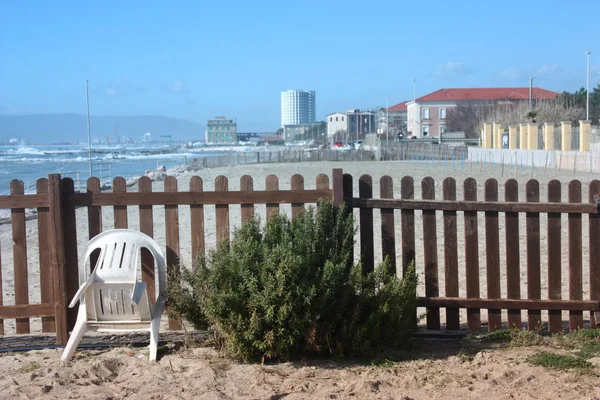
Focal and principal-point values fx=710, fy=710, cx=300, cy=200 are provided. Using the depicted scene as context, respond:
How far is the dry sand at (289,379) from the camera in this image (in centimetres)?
443

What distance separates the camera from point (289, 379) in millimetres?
4766

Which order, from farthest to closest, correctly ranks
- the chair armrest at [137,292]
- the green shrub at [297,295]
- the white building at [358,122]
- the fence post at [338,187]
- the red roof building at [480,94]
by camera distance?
the white building at [358,122] → the red roof building at [480,94] → the fence post at [338,187] → the chair armrest at [137,292] → the green shrub at [297,295]

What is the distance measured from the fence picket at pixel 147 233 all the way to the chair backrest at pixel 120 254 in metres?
0.33

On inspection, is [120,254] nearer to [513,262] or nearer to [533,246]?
[513,262]

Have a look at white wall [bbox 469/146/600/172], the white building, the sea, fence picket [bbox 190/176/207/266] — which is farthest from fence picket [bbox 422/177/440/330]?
the white building

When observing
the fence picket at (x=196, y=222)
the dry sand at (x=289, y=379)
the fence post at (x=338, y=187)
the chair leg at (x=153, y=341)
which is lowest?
the dry sand at (x=289, y=379)

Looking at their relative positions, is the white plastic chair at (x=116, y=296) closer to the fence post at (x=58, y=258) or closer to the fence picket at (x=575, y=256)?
the fence post at (x=58, y=258)

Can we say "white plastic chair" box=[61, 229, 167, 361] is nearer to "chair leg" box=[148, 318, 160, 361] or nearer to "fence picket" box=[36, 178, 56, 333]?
"chair leg" box=[148, 318, 160, 361]

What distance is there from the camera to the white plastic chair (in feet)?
17.7

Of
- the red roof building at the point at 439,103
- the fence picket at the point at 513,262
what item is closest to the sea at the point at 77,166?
the fence picket at the point at 513,262

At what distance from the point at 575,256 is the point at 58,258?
4.26m

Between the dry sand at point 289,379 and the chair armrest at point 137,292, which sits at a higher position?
the chair armrest at point 137,292

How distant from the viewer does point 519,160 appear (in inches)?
2009

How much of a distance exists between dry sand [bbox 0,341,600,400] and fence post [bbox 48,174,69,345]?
1.55 ft
